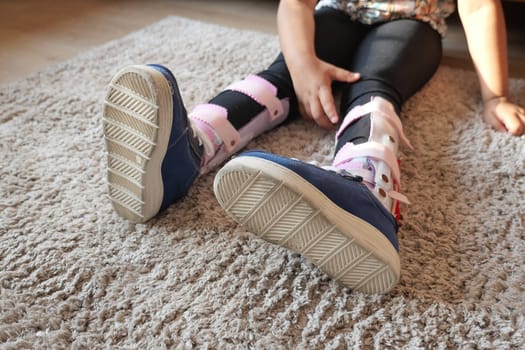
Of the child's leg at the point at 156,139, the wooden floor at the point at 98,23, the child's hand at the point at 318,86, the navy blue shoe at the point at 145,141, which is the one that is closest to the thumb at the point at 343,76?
the child's hand at the point at 318,86

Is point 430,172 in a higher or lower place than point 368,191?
lower

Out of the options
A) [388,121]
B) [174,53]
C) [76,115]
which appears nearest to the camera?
[388,121]

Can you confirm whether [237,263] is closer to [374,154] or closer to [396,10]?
[374,154]

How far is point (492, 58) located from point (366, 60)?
22 cm

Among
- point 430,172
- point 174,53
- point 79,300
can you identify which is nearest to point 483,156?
point 430,172

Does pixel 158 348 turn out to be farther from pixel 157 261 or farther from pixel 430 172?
pixel 430 172

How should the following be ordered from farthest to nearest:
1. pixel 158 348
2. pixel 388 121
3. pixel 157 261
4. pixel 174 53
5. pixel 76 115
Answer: pixel 174 53 → pixel 76 115 → pixel 388 121 → pixel 157 261 → pixel 158 348

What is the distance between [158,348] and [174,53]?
849mm

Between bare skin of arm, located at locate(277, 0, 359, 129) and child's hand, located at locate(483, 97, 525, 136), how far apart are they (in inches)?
10.2

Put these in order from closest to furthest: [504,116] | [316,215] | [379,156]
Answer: [316,215], [379,156], [504,116]

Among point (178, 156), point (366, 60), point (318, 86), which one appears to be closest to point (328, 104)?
point (318, 86)

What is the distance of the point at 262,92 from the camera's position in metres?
0.81

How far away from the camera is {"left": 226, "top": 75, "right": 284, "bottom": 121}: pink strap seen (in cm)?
80

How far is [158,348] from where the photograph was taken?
1.65 feet
